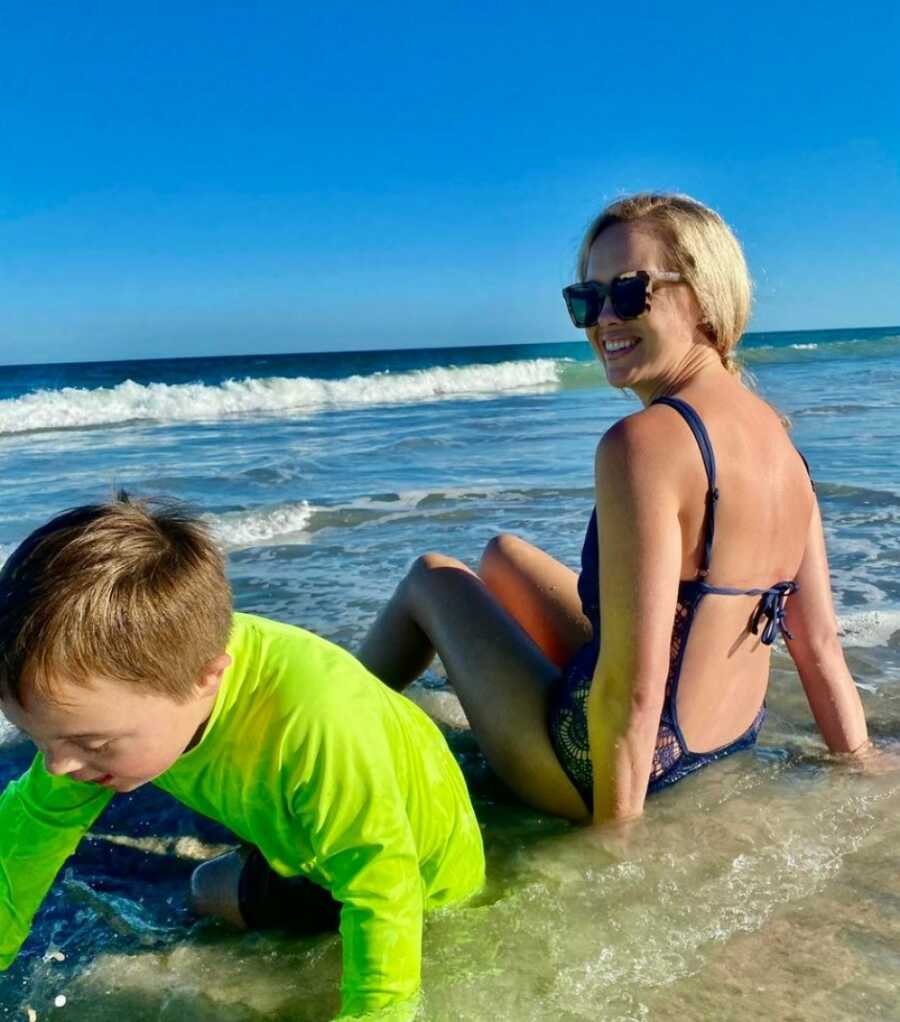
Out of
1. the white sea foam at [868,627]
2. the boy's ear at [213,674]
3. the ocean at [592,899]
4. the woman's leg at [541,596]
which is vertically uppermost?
the boy's ear at [213,674]

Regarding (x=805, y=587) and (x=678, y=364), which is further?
(x=805, y=587)

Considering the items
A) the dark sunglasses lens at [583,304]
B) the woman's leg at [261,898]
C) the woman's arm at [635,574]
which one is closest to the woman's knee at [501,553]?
the dark sunglasses lens at [583,304]

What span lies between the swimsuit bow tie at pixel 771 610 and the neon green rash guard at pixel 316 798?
0.98 m

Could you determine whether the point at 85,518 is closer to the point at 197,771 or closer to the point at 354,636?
the point at 197,771

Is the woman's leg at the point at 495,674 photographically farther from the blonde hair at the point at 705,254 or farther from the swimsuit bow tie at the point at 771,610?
the blonde hair at the point at 705,254

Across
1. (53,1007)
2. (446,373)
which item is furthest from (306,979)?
(446,373)

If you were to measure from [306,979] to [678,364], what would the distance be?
175 centimetres

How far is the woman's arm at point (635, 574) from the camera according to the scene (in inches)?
91.3

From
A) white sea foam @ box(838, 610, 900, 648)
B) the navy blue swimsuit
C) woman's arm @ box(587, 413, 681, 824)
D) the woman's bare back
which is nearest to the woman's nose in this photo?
the woman's bare back

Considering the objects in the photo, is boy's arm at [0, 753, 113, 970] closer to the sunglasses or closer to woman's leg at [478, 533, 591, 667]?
woman's leg at [478, 533, 591, 667]

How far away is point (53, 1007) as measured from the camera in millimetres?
2164

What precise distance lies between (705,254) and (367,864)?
5.67ft

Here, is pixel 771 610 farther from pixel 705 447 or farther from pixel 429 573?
pixel 429 573

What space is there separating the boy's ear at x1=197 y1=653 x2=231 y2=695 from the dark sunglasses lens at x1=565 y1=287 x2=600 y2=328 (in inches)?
57.0
